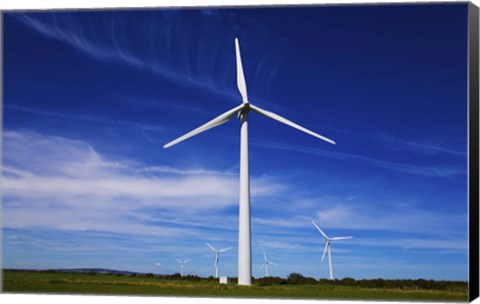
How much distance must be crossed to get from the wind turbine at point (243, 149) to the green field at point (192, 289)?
0.90 meters

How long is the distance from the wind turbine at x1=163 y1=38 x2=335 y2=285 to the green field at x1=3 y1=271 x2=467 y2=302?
2.96ft

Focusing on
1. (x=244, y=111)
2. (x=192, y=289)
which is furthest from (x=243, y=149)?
(x=192, y=289)

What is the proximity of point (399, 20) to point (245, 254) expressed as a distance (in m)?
9.87

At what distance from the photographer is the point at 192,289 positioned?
1041 inches

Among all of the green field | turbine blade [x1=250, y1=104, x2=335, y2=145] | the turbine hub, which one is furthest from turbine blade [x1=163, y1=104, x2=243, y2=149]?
the green field

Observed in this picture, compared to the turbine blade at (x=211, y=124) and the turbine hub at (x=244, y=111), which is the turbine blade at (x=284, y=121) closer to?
the turbine hub at (x=244, y=111)

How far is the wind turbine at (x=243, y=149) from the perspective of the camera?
2806cm

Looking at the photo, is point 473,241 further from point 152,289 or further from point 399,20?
point 152,289

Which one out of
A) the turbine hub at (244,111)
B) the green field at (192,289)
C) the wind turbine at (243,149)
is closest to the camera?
the green field at (192,289)

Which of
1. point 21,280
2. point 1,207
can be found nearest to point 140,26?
point 1,207

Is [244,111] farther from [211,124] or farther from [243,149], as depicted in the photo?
[243,149]

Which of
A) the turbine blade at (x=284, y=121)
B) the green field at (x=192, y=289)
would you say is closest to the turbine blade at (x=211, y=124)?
the turbine blade at (x=284, y=121)

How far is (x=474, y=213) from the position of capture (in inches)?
892

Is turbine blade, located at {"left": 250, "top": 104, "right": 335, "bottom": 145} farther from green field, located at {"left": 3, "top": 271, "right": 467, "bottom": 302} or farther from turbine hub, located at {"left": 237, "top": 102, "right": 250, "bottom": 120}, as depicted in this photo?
green field, located at {"left": 3, "top": 271, "right": 467, "bottom": 302}
